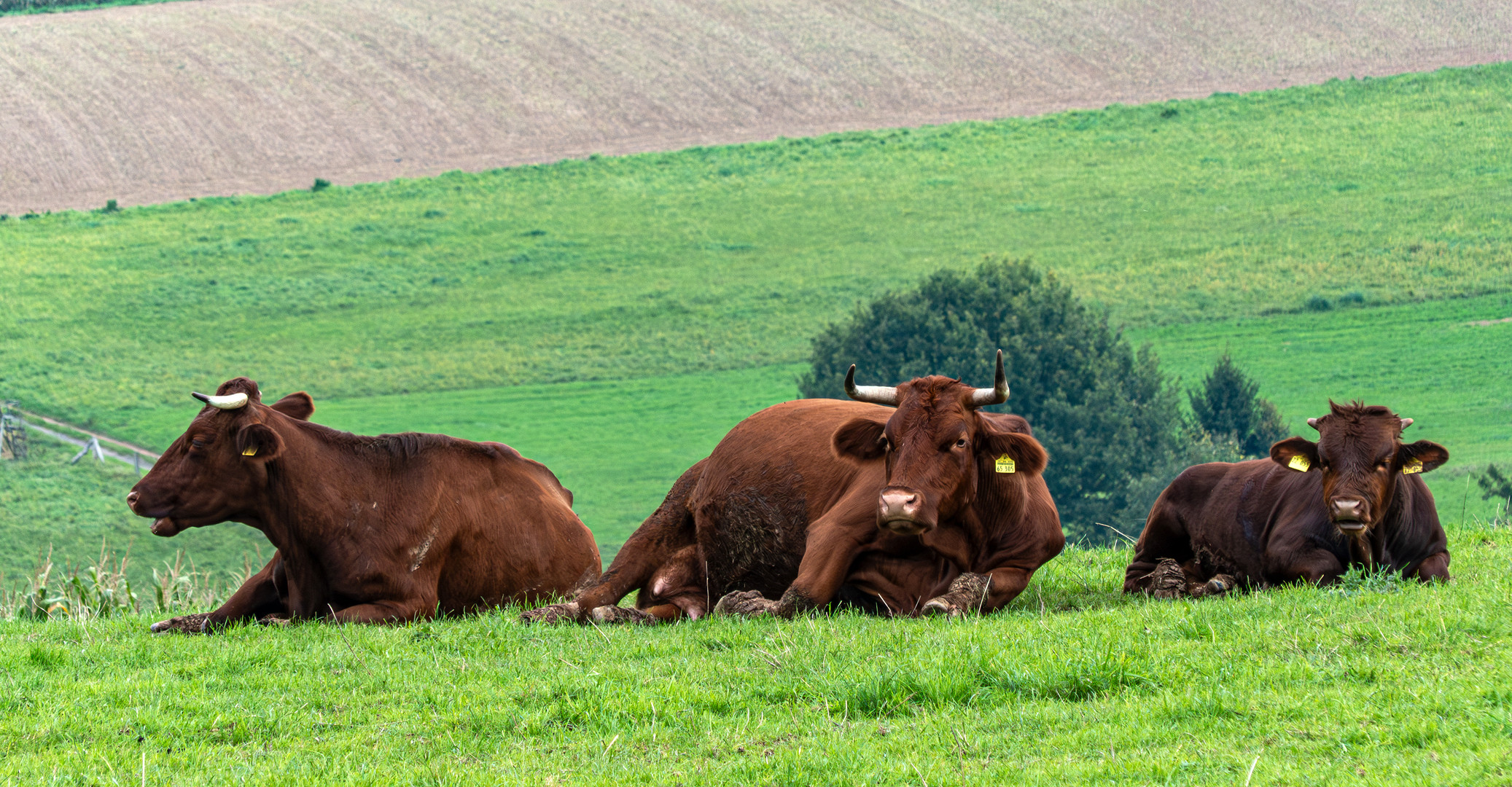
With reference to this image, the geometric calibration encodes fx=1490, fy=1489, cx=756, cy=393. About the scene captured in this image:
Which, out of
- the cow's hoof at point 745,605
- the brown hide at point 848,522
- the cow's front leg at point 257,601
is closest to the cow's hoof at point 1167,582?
the brown hide at point 848,522

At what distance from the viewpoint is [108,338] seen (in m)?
66.2

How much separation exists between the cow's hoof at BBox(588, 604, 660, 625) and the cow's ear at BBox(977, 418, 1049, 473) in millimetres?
2433

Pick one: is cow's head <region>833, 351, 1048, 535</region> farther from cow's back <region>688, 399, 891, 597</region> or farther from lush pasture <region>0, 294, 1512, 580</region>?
lush pasture <region>0, 294, 1512, 580</region>

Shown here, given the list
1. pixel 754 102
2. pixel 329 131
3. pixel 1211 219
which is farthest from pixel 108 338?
pixel 1211 219

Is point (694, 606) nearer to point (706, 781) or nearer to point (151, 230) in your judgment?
point (706, 781)

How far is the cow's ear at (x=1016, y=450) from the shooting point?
9.32 meters

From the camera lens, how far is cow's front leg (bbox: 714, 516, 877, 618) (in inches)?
359

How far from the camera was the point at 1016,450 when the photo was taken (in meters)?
9.35

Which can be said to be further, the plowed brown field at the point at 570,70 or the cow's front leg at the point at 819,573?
the plowed brown field at the point at 570,70

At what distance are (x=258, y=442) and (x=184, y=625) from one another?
1416 millimetres

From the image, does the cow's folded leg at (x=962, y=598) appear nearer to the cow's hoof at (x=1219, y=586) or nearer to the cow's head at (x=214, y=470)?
the cow's hoof at (x=1219, y=586)

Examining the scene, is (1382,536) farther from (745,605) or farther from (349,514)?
(349,514)

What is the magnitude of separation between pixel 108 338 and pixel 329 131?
17971 millimetres

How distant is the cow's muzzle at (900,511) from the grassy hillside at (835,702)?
55cm
